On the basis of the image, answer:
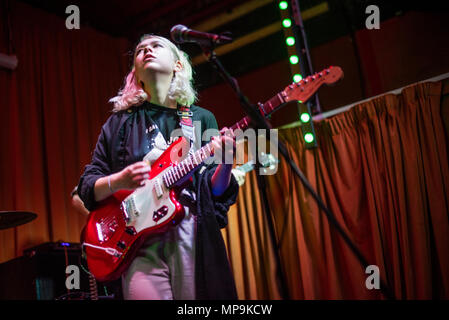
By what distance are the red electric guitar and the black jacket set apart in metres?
0.08

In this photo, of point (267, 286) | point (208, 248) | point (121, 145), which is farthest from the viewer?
point (267, 286)

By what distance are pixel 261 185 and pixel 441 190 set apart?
182 centimetres

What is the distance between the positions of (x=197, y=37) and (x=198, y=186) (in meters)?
0.62

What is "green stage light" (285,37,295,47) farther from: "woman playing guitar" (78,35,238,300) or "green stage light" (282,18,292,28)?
"woman playing guitar" (78,35,238,300)

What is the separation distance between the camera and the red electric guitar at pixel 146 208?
151 centimetres

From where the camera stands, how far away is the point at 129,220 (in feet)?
5.18

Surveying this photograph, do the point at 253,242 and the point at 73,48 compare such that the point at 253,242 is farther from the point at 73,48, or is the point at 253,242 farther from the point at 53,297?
the point at 73,48

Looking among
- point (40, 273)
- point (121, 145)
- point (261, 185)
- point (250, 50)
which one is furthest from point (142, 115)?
point (250, 50)

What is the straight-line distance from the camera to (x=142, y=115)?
174 cm

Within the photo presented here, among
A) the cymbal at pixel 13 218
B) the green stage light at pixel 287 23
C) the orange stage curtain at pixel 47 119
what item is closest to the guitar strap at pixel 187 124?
the cymbal at pixel 13 218

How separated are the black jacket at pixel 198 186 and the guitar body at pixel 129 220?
8cm

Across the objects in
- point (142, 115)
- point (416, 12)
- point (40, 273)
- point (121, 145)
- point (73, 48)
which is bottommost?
point (40, 273)

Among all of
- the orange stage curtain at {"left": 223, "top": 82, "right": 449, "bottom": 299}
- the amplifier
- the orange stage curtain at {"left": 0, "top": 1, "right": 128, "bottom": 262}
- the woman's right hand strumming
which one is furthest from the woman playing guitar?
the orange stage curtain at {"left": 0, "top": 1, "right": 128, "bottom": 262}

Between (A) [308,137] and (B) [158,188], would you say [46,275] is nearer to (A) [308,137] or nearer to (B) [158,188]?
(B) [158,188]
